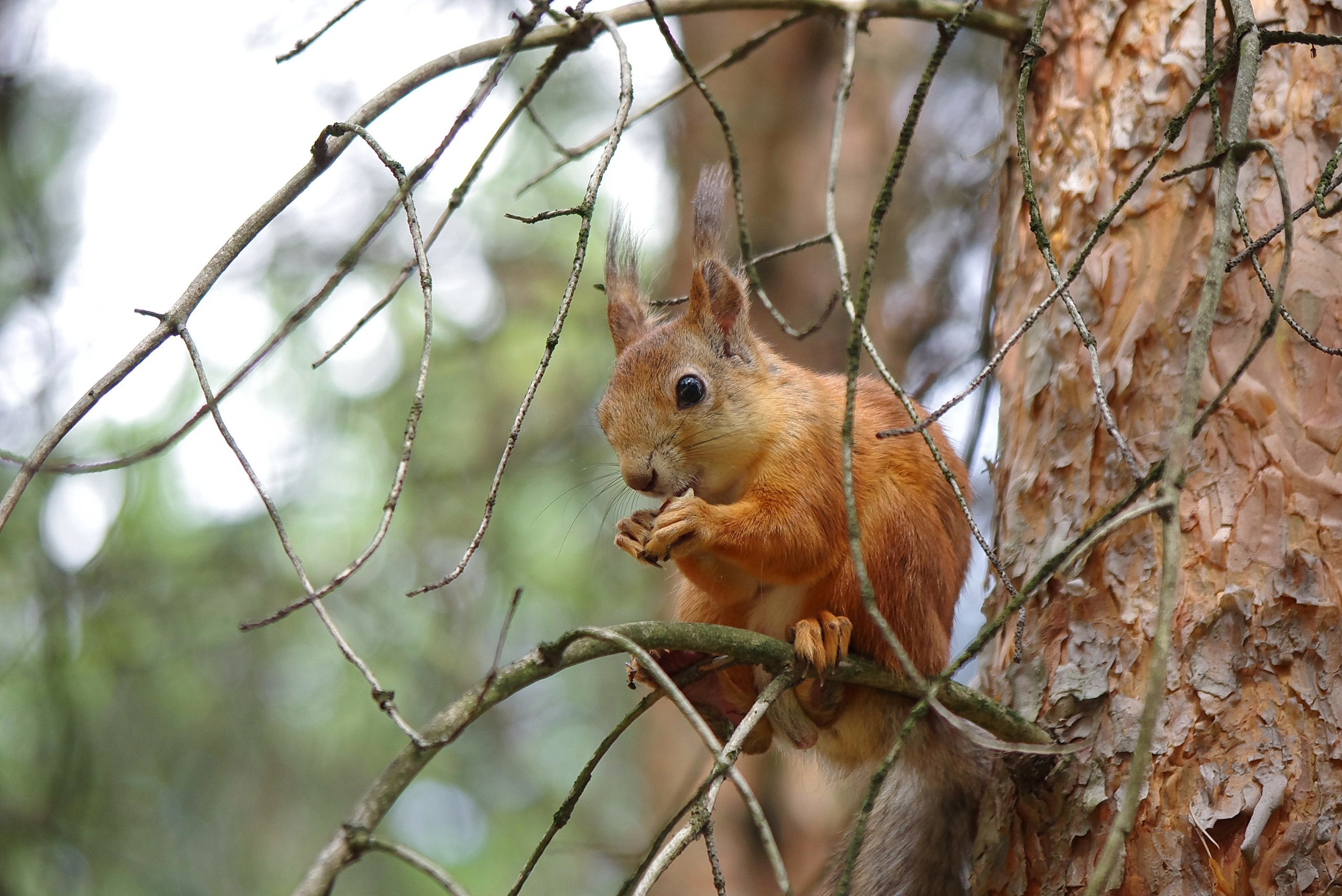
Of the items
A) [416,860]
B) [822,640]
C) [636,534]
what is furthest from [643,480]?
[416,860]

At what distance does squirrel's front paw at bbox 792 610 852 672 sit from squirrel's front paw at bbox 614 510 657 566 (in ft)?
0.91

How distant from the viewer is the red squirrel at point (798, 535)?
2.02m

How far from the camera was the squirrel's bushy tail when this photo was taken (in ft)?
6.66

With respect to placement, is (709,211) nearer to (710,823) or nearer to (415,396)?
(415,396)

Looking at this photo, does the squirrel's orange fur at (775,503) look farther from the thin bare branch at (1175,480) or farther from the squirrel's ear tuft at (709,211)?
the thin bare branch at (1175,480)

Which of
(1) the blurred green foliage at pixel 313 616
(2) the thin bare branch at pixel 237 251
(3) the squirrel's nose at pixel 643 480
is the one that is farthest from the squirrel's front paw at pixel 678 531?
(1) the blurred green foliage at pixel 313 616

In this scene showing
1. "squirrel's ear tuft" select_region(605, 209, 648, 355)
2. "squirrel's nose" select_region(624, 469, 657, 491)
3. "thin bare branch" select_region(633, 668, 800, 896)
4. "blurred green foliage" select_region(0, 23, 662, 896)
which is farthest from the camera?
"blurred green foliage" select_region(0, 23, 662, 896)

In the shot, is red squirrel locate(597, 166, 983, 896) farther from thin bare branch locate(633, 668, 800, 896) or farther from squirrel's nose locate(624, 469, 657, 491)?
thin bare branch locate(633, 668, 800, 896)

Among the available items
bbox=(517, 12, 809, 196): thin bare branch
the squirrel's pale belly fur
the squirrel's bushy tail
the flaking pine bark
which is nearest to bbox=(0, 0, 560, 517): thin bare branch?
bbox=(517, 12, 809, 196): thin bare branch

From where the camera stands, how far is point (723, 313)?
2398mm

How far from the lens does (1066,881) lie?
1.78 m

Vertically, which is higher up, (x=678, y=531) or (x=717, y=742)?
(x=678, y=531)

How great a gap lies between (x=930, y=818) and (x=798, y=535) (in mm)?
614

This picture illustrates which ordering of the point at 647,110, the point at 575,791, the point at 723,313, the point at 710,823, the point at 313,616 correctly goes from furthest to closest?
the point at 313,616, the point at 723,313, the point at 647,110, the point at 575,791, the point at 710,823
